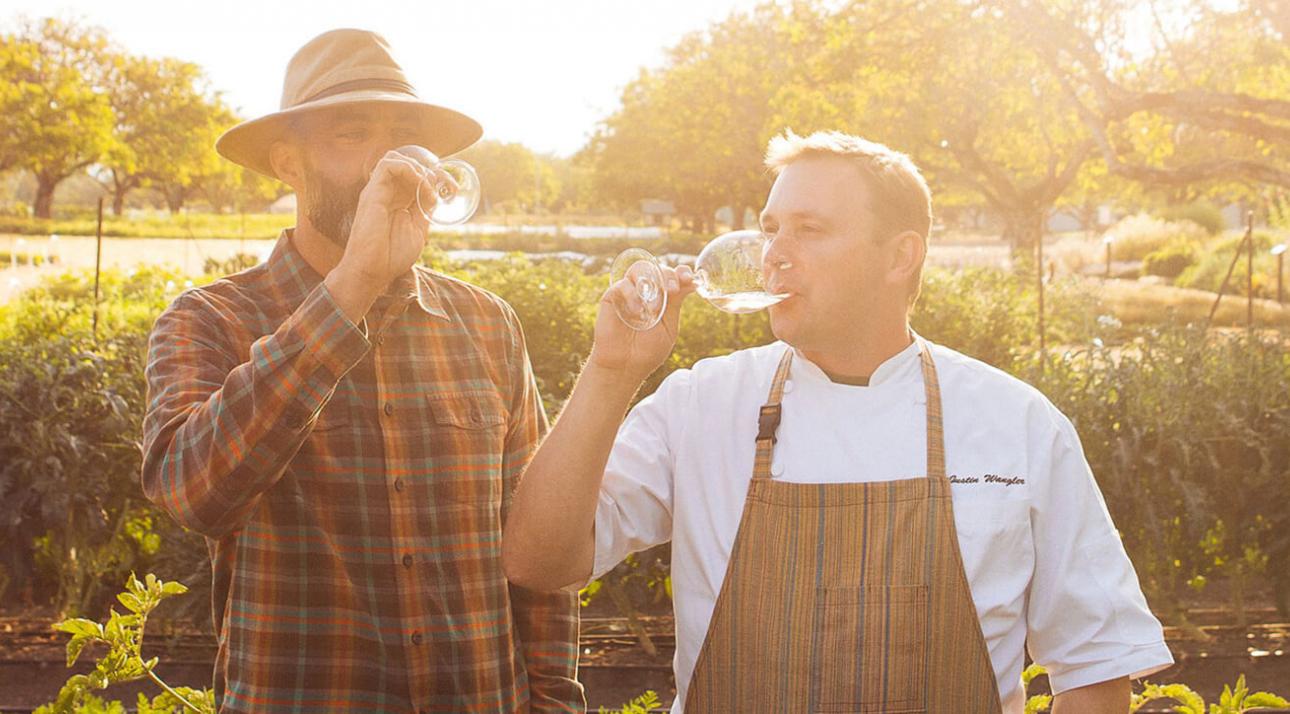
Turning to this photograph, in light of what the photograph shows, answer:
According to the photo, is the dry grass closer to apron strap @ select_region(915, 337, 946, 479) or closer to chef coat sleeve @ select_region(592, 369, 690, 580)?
apron strap @ select_region(915, 337, 946, 479)

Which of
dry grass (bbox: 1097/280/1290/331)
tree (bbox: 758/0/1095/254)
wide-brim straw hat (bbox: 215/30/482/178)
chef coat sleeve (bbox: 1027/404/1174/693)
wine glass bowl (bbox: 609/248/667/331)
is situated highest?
tree (bbox: 758/0/1095/254)

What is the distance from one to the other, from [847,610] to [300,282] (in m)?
1.20

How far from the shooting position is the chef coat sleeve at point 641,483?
2.26 meters

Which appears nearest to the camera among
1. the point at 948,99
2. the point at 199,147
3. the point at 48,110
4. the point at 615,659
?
the point at 615,659

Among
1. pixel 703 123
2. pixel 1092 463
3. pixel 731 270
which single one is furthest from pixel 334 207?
pixel 703 123

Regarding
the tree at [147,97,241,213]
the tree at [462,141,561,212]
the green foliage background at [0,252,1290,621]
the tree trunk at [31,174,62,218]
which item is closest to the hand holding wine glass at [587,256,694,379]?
the green foliage background at [0,252,1290,621]

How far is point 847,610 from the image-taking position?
212cm

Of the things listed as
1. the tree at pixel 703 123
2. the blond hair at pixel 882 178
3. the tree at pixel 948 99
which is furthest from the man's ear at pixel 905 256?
the tree at pixel 703 123

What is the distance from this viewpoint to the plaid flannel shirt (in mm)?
1995

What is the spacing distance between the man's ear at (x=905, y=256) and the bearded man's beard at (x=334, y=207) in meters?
1.03

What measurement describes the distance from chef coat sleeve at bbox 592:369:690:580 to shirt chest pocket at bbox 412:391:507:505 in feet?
0.80

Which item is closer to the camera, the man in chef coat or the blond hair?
the man in chef coat

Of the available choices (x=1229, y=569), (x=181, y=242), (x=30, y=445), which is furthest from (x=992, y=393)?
(x=181, y=242)

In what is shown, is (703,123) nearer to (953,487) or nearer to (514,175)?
(953,487)
